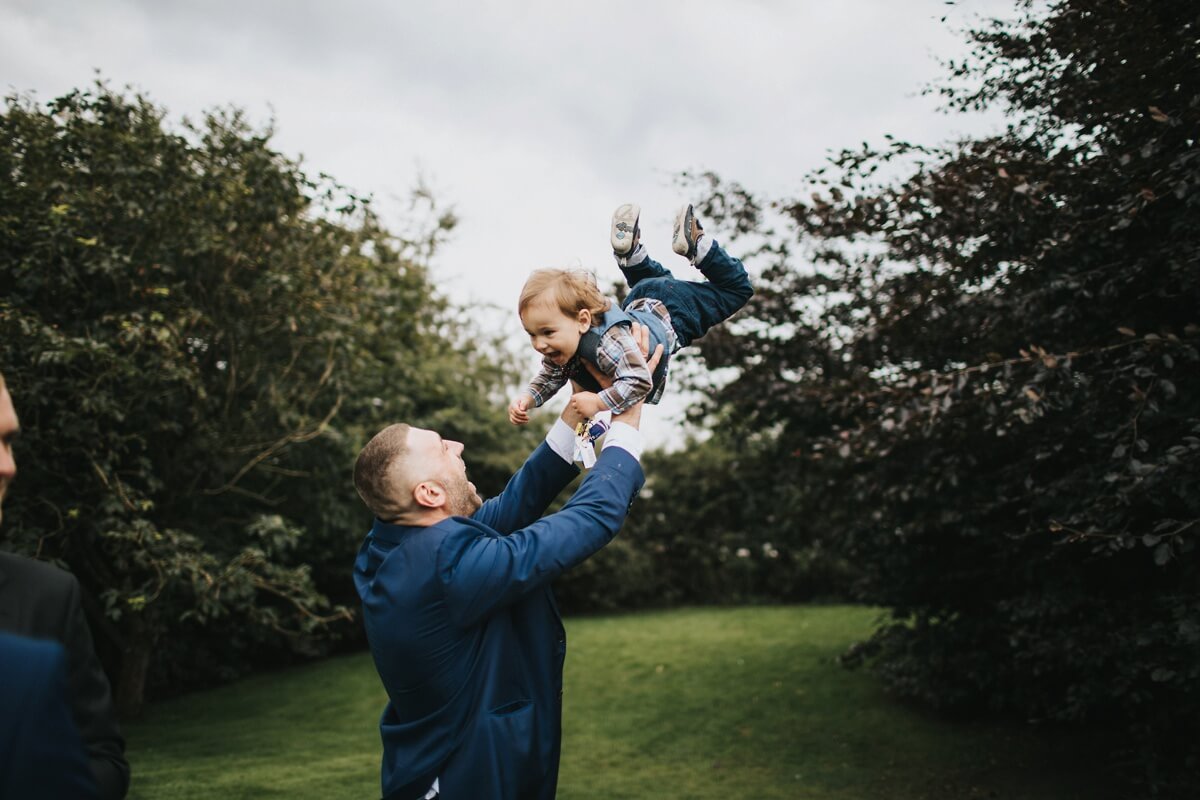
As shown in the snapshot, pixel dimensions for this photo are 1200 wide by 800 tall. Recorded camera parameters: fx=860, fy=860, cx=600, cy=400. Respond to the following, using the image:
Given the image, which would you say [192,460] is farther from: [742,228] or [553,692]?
[553,692]

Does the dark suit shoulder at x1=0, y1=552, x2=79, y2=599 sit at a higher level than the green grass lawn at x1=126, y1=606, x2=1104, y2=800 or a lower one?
higher

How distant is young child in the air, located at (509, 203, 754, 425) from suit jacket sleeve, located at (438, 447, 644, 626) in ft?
1.66

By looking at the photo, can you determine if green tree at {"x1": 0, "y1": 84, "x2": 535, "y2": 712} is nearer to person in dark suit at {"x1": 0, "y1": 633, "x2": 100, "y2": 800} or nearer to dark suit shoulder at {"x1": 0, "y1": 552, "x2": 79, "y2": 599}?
dark suit shoulder at {"x1": 0, "y1": 552, "x2": 79, "y2": 599}

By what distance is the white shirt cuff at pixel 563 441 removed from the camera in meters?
2.96

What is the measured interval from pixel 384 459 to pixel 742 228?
7.48 metres

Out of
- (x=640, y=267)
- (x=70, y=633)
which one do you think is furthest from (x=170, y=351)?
(x=70, y=633)

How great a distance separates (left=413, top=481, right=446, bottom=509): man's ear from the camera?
2488mm

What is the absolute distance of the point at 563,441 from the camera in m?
2.97

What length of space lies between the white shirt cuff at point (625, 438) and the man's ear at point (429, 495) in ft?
1.67

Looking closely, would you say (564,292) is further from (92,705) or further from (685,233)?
(92,705)

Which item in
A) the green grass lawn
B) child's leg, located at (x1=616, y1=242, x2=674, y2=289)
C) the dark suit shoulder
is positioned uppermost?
child's leg, located at (x1=616, y1=242, x2=674, y2=289)

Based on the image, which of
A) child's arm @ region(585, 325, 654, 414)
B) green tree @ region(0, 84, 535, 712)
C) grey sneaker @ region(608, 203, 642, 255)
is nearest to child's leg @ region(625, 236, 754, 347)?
grey sneaker @ region(608, 203, 642, 255)

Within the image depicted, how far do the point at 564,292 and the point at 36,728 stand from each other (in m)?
2.16

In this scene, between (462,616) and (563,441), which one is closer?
(462,616)
